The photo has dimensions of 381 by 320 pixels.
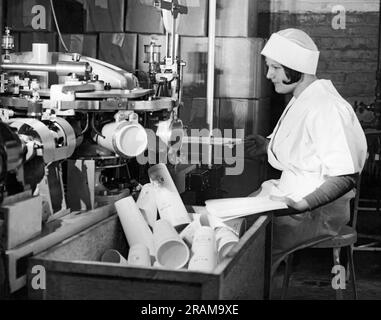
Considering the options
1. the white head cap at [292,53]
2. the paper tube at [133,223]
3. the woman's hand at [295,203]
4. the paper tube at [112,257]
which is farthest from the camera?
the white head cap at [292,53]

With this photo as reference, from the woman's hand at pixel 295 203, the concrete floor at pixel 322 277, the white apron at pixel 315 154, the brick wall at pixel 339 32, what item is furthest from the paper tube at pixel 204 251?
the brick wall at pixel 339 32

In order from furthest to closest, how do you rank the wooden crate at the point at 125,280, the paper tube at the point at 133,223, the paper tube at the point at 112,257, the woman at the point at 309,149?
the woman at the point at 309,149
the paper tube at the point at 133,223
the paper tube at the point at 112,257
the wooden crate at the point at 125,280

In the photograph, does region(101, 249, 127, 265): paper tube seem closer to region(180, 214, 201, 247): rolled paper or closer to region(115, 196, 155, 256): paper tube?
region(115, 196, 155, 256): paper tube

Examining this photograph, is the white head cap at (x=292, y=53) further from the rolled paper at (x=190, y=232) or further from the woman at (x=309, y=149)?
the rolled paper at (x=190, y=232)

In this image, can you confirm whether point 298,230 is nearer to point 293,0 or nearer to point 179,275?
point 179,275

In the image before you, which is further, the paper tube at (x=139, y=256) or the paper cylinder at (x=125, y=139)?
the paper cylinder at (x=125, y=139)

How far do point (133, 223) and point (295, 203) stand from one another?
1.90 feet

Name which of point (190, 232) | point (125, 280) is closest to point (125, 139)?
point (190, 232)

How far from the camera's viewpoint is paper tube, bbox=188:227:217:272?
1.64 metres

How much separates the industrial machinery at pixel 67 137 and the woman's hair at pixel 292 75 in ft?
1.57

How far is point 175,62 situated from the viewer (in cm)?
266

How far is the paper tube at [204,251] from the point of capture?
164 cm

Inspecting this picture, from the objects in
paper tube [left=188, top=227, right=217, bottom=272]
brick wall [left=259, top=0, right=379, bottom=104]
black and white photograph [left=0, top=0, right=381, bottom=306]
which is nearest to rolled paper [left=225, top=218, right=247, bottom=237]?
black and white photograph [left=0, top=0, right=381, bottom=306]

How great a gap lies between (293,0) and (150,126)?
9.29ft
